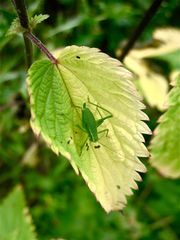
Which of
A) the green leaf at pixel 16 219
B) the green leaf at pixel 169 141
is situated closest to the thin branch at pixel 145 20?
the green leaf at pixel 169 141

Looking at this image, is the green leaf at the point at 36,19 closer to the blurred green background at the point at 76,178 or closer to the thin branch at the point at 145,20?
the thin branch at the point at 145,20

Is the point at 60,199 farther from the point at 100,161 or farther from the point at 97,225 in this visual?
the point at 100,161

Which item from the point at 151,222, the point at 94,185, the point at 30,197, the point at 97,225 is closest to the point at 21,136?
the point at 30,197

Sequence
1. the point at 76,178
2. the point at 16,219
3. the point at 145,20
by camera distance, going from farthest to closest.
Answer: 1. the point at 76,178
2. the point at 16,219
3. the point at 145,20

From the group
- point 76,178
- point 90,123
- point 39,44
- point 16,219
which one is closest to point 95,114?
point 90,123

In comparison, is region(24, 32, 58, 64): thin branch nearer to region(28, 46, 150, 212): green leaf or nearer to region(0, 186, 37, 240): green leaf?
region(28, 46, 150, 212): green leaf

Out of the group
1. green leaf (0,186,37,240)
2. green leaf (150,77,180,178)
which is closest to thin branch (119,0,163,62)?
green leaf (150,77,180,178)

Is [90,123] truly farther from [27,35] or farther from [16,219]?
[16,219]

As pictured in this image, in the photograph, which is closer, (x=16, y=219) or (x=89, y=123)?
(x=89, y=123)
